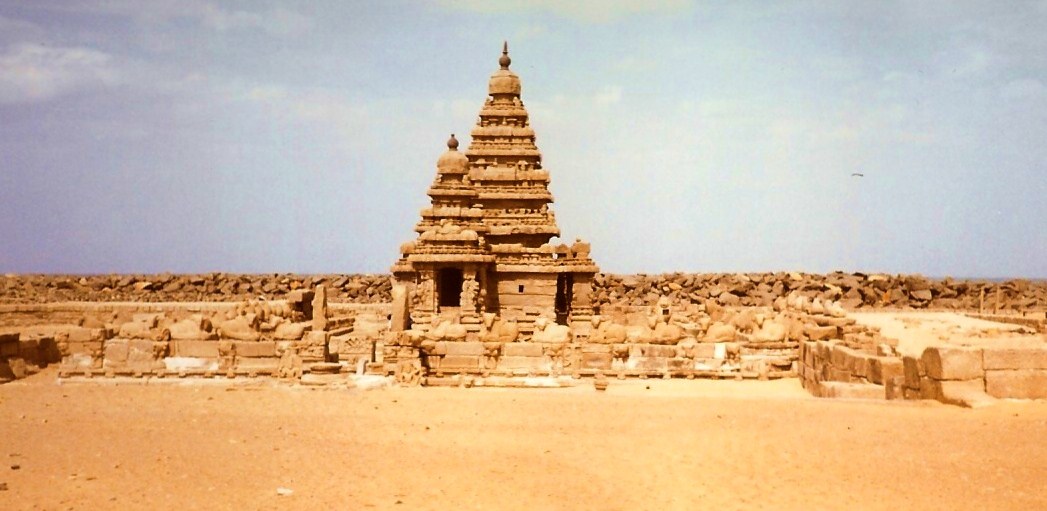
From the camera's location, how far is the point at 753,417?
12484 millimetres

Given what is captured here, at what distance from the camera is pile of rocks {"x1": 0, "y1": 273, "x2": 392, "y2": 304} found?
1838 inches

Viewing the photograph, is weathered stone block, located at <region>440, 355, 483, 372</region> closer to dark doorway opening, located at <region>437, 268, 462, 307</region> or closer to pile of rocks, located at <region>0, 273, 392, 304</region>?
dark doorway opening, located at <region>437, 268, 462, 307</region>

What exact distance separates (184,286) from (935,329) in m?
34.5

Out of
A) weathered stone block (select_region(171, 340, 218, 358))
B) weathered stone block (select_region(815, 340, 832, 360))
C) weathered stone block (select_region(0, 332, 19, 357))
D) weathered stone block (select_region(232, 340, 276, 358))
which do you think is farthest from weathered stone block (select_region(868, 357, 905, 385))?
weathered stone block (select_region(0, 332, 19, 357))

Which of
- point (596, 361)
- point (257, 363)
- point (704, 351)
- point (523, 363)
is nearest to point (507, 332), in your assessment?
point (523, 363)

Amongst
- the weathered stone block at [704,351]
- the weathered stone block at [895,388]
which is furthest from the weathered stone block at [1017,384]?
the weathered stone block at [704,351]

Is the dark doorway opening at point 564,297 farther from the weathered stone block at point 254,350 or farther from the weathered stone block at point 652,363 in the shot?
the weathered stone block at point 254,350

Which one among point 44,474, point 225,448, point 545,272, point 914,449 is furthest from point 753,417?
point 545,272

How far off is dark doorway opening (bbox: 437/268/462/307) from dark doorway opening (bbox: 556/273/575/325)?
2.80 metres

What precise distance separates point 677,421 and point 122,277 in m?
43.1

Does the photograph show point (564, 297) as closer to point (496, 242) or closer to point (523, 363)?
point (496, 242)

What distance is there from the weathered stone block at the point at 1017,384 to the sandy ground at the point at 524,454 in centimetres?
27

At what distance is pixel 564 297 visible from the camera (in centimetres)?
3028

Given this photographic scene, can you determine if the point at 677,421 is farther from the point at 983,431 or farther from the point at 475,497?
the point at 475,497
